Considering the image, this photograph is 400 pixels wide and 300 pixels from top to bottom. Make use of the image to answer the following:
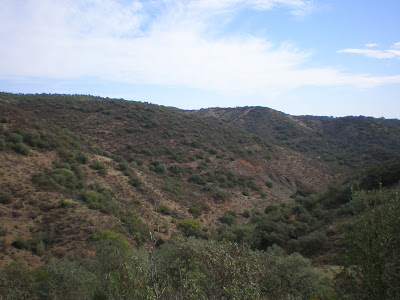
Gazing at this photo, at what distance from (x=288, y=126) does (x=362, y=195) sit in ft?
236

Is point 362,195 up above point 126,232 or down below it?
above

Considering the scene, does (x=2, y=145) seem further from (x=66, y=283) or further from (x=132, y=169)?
(x=66, y=283)

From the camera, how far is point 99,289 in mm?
7793

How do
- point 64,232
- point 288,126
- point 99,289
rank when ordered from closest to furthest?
point 99,289, point 64,232, point 288,126

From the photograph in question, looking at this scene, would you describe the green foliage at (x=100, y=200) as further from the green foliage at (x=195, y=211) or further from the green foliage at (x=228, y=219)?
the green foliage at (x=228, y=219)

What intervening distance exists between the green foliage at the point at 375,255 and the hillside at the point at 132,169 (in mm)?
3959

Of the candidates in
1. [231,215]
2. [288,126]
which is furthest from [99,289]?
[288,126]

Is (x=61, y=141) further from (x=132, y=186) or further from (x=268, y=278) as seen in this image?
(x=268, y=278)

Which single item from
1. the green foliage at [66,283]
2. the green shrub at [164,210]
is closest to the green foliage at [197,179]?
the green shrub at [164,210]

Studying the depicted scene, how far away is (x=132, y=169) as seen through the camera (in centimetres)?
2806

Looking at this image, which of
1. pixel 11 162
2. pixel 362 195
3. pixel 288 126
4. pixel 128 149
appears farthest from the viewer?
pixel 288 126

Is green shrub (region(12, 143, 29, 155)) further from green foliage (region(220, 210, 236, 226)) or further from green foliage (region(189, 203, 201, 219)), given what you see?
green foliage (region(220, 210, 236, 226))

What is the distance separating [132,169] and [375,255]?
82.6ft

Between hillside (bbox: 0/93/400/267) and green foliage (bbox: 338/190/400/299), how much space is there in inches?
156
